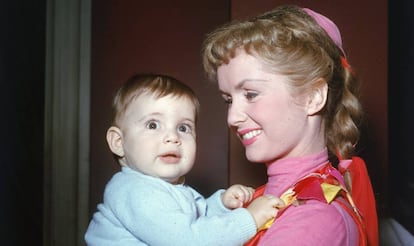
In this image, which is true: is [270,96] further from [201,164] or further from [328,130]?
[201,164]

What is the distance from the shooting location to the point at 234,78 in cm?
133

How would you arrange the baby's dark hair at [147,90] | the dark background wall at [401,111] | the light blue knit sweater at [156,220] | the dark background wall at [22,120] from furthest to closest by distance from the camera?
1. the dark background wall at [401,111]
2. the dark background wall at [22,120]
3. the baby's dark hair at [147,90]
4. the light blue knit sweater at [156,220]

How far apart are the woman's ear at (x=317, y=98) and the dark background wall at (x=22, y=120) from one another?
1.05m

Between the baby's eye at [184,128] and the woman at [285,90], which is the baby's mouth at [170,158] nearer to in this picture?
the baby's eye at [184,128]

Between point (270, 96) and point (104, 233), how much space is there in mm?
583

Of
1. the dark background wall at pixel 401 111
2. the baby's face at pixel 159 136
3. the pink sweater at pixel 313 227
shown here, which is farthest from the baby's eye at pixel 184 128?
the dark background wall at pixel 401 111

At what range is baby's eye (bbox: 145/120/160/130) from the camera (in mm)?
1430

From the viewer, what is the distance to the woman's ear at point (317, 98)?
134cm

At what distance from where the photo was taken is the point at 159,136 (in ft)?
4.63

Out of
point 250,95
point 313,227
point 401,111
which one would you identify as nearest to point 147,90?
point 250,95

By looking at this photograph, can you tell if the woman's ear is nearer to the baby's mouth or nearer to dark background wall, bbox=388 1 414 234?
the baby's mouth

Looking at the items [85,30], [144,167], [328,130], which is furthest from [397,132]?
[85,30]

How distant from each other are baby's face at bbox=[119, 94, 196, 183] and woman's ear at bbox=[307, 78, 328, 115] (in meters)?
0.35

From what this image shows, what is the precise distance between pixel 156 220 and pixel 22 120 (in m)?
1.10
